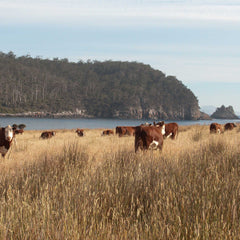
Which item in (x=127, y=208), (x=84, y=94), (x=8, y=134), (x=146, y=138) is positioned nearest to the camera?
(x=127, y=208)

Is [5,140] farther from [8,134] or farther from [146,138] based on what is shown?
[146,138]

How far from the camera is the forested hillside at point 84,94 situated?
150550mm

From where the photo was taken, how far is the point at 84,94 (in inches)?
7180

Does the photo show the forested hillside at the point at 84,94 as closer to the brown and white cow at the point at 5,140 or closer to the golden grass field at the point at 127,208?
the brown and white cow at the point at 5,140

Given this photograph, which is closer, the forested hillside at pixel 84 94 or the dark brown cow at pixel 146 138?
the dark brown cow at pixel 146 138

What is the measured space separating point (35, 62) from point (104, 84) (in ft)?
155

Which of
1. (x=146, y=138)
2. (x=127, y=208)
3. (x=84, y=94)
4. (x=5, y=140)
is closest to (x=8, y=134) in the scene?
(x=5, y=140)

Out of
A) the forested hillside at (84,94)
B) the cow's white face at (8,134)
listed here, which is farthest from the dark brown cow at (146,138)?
the forested hillside at (84,94)

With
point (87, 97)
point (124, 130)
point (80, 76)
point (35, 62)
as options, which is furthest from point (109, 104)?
point (124, 130)

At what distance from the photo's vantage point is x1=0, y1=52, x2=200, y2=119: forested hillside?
15055 cm

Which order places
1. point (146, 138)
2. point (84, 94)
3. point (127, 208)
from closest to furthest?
1. point (127, 208)
2. point (146, 138)
3. point (84, 94)

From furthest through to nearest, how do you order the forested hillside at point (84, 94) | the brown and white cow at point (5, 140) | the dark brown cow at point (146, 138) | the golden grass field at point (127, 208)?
1. the forested hillside at point (84, 94)
2. the brown and white cow at point (5, 140)
3. the dark brown cow at point (146, 138)
4. the golden grass field at point (127, 208)

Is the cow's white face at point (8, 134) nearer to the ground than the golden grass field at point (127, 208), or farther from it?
farther from it

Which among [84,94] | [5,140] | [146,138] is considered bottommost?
[5,140]
